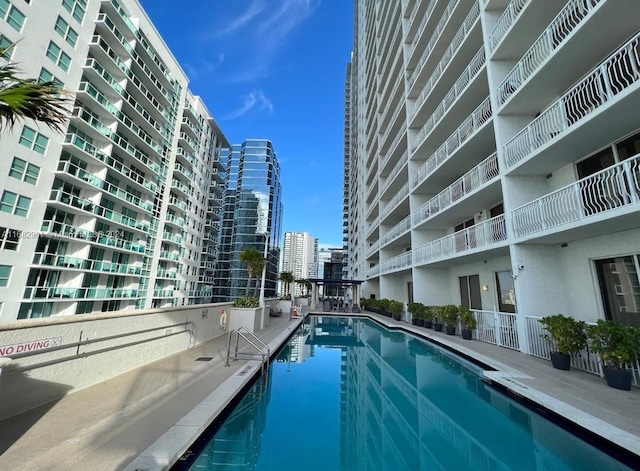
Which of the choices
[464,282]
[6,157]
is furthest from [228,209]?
[464,282]

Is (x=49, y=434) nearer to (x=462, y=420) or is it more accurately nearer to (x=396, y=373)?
(x=462, y=420)

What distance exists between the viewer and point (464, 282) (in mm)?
14602

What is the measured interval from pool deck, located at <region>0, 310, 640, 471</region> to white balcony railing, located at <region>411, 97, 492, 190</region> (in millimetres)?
9217

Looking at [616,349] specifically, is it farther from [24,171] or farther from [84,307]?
[84,307]

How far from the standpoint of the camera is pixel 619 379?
17.7ft

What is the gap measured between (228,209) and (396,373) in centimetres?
6233

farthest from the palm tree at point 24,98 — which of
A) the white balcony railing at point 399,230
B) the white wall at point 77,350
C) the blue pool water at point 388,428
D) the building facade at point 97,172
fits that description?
the white balcony railing at point 399,230

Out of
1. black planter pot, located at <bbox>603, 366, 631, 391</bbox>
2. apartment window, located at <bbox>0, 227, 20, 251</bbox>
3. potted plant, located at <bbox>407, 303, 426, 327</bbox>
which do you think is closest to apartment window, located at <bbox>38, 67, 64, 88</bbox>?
apartment window, located at <bbox>0, 227, 20, 251</bbox>

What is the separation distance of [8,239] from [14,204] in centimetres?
207

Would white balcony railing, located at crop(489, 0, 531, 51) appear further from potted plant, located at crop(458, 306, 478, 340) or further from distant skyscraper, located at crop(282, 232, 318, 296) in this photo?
distant skyscraper, located at crop(282, 232, 318, 296)

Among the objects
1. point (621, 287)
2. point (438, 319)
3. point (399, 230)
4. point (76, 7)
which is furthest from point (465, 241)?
point (76, 7)

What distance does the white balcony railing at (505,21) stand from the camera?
9242mm

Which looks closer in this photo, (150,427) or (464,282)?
(150,427)

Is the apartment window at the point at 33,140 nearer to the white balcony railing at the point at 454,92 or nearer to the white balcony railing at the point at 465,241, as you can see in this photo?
the white balcony railing at the point at 454,92
